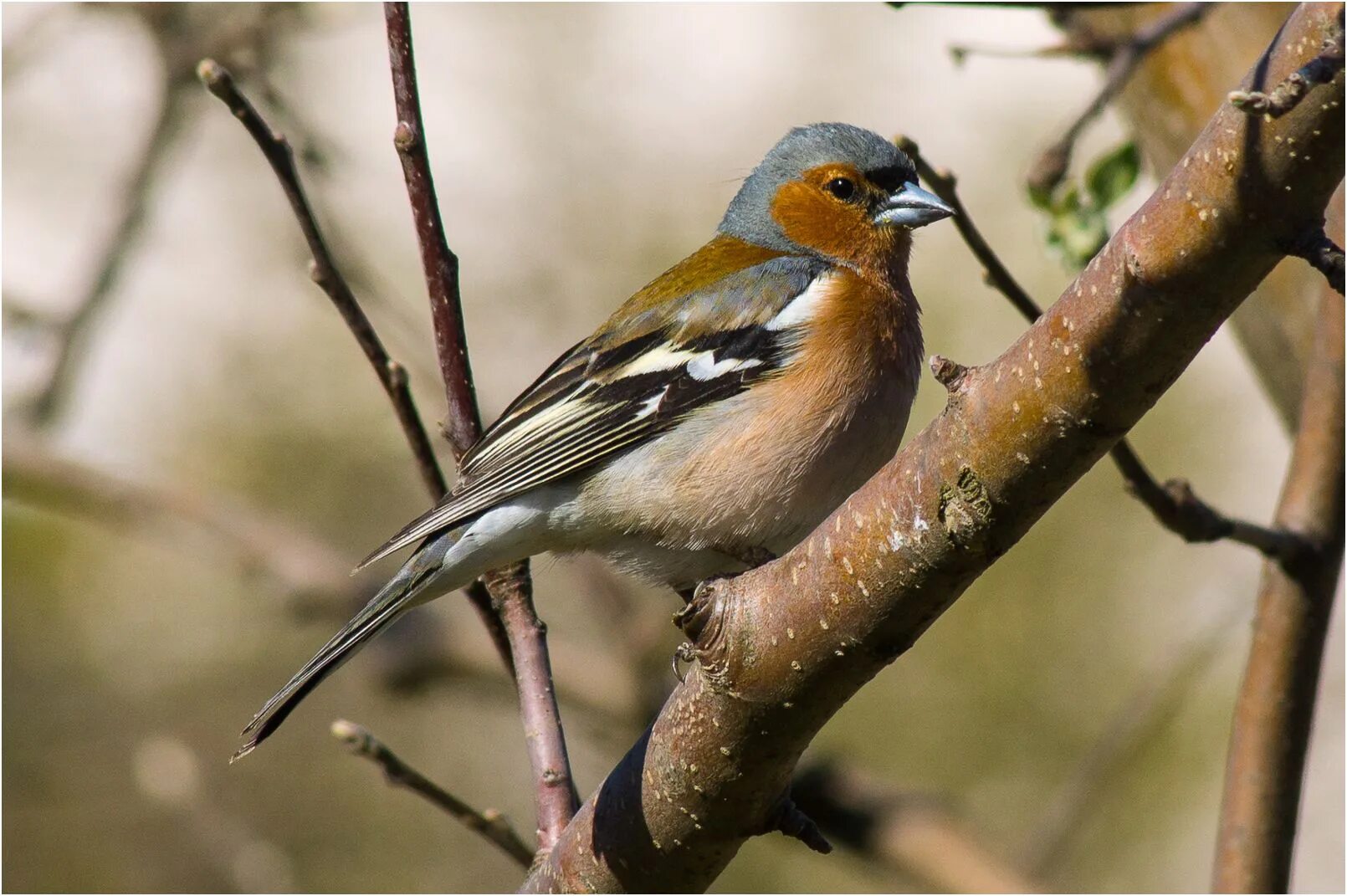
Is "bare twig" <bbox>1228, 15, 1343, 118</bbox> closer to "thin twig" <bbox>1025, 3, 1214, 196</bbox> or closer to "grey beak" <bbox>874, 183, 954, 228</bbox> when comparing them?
"thin twig" <bbox>1025, 3, 1214, 196</bbox>

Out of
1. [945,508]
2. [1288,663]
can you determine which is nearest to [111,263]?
[945,508]

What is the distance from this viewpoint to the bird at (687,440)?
145 inches

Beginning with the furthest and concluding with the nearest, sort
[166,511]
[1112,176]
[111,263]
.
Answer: [111,263] < [166,511] < [1112,176]

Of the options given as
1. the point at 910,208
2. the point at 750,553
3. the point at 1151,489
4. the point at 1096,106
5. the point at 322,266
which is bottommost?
the point at 1151,489

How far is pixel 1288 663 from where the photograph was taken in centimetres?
336

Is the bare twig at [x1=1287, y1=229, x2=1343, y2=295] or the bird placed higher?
the bird

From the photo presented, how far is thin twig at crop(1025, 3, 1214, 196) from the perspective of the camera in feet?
12.5

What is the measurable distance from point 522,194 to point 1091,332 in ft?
26.8

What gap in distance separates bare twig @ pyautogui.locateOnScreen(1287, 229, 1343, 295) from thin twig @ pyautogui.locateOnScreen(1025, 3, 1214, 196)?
2.09 meters

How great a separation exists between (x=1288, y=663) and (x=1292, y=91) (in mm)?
2188

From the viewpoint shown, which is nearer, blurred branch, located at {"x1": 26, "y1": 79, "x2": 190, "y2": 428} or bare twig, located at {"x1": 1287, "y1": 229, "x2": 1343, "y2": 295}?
bare twig, located at {"x1": 1287, "y1": 229, "x2": 1343, "y2": 295}

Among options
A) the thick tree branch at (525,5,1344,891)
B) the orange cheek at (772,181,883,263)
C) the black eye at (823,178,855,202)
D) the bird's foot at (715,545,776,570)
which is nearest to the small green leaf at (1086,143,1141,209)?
the orange cheek at (772,181,883,263)

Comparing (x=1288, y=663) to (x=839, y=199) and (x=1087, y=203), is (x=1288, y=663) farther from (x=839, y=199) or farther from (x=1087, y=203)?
(x=839, y=199)

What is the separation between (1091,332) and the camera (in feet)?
6.17
